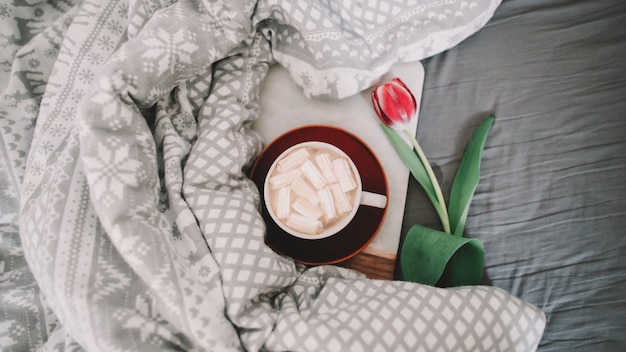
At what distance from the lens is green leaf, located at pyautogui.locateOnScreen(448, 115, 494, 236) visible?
55 cm

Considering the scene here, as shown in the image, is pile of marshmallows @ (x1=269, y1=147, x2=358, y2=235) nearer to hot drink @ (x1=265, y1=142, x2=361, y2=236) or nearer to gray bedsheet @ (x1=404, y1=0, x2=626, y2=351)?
hot drink @ (x1=265, y1=142, x2=361, y2=236)

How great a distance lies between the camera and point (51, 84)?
54cm

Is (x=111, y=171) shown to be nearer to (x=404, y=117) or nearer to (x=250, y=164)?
(x=250, y=164)

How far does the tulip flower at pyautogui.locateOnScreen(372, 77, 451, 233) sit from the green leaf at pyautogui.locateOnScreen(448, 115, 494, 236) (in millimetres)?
12

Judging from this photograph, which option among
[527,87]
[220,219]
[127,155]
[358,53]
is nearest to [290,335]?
[220,219]

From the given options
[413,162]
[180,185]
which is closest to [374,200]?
[413,162]

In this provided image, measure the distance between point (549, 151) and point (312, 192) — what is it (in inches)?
13.5

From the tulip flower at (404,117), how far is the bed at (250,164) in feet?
0.12

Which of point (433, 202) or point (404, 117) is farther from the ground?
point (404, 117)

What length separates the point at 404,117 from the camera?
0.56 metres

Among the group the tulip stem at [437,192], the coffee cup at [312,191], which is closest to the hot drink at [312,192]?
the coffee cup at [312,191]

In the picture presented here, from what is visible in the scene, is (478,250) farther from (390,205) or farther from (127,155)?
(127,155)

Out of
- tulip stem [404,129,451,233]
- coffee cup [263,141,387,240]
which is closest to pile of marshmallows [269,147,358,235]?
coffee cup [263,141,387,240]

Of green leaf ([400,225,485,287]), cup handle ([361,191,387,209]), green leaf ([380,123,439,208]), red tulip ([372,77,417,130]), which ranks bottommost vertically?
green leaf ([400,225,485,287])
